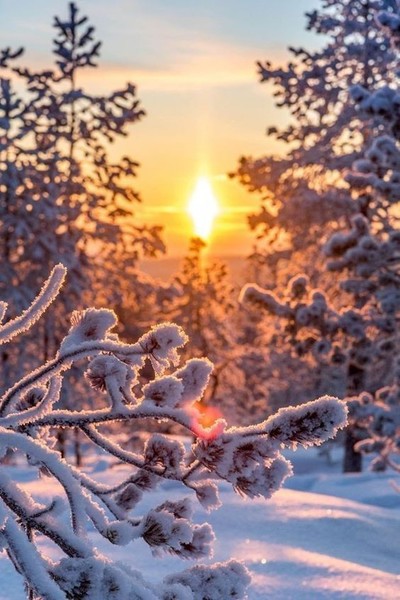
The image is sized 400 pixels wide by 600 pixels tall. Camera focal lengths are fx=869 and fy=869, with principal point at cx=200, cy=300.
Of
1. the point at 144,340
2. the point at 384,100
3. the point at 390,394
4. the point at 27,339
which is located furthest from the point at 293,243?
the point at 144,340

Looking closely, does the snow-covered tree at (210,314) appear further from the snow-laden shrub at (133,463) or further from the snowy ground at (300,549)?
the snow-laden shrub at (133,463)

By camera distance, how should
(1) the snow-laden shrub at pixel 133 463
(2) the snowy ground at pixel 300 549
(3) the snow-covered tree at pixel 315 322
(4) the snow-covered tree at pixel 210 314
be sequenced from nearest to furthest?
(1) the snow-laden shrub at pixel 133 463
(2) the snowy ground at pixel 300 549
(3) the snow-covered tree at pixel 315 322
(4) the snow-covered tree at pixel 210 314

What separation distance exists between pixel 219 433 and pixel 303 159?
1797cm

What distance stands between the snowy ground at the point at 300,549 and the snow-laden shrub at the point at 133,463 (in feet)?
4.13

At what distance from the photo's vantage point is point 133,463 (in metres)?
2.29

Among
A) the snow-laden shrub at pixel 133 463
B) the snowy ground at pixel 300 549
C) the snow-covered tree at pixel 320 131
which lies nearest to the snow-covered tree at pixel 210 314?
the snow-covered tree at pixel 320 131

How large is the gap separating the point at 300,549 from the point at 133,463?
3.74m

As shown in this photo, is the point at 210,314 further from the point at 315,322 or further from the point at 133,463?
the point at 133,463

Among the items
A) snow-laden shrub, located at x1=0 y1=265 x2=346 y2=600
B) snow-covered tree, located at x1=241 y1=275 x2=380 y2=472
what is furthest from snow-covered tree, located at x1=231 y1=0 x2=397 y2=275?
snow-laden shrub, located at x1=0 y1=265 x2=346 y2=600

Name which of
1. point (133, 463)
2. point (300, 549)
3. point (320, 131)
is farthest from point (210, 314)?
point (133, 463)

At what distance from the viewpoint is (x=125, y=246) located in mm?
21234

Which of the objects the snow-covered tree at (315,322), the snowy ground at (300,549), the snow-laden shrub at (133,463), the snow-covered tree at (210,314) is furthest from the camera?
the snow-covered tree at (210,314)

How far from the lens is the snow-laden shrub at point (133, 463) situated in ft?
6.35

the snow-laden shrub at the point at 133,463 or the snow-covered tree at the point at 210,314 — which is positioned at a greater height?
the snow-covered tree at the point at 210,314
